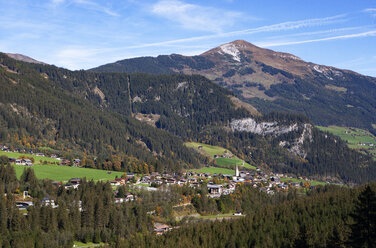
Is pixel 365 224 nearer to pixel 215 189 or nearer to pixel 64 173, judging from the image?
pixel 215 189

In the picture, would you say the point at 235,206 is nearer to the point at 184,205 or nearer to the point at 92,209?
the point at 184,205

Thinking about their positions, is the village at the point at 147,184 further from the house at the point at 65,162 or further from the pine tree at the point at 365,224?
the pine tree at the point at 365,224

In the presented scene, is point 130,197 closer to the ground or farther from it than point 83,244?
farther from it

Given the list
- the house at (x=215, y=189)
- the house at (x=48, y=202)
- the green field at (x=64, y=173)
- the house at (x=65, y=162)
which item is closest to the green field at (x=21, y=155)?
the house at (x=65, y=162)

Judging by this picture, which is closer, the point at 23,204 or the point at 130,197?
the point at 23,204

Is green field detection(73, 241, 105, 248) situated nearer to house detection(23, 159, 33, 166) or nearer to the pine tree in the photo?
the pine tree

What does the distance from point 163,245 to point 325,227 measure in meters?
39.3

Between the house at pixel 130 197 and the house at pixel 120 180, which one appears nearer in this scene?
the house at pixel 130 197

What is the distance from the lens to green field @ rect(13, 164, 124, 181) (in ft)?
513

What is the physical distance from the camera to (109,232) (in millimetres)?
115938

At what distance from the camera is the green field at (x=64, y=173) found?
513 feet

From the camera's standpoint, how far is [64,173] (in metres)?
166

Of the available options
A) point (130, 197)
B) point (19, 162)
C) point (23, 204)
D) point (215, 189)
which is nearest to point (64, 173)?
point (19, 162)

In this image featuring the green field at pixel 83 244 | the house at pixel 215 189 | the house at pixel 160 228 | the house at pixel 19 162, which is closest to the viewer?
A: the green field at pixel 83 244
